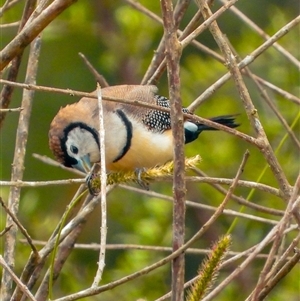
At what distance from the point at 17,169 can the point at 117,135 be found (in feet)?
3.58

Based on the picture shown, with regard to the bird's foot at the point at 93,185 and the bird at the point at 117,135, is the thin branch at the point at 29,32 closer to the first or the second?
the bird's foot at the point at 93,185

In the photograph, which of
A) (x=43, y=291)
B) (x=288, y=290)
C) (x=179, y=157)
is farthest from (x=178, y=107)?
(x=288, y=290)

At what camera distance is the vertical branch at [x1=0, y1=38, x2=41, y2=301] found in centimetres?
246

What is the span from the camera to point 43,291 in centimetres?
249

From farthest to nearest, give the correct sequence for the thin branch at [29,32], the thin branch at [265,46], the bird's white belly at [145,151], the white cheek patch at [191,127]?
1. the white cheek patch at [191,127]
2. the bird's white belly at [145,151]
3. the thin branch at [265,46]
4. the thin branch at [29,32]

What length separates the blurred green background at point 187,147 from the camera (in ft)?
18.5

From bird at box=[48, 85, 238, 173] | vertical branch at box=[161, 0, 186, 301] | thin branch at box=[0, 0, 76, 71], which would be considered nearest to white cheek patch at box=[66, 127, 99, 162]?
bird at box=[48, 85, 238, 173]

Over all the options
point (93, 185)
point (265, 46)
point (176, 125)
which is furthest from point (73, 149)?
point (176, 125)

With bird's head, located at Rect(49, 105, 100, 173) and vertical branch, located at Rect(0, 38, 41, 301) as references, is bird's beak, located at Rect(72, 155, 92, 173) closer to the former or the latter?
bird's head, located at Rect(49, 105, 100, 173)

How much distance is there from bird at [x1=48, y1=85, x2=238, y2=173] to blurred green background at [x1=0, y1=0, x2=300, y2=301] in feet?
4.85

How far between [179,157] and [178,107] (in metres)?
0.10

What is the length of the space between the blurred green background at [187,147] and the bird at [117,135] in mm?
1478

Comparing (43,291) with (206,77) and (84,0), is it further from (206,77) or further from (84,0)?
(84,0)

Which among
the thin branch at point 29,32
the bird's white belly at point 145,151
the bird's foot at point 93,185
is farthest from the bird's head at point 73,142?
the thin branch at point 29,32
